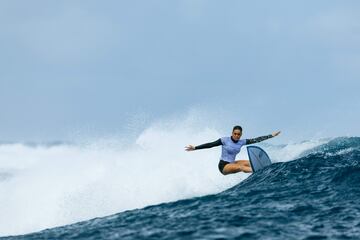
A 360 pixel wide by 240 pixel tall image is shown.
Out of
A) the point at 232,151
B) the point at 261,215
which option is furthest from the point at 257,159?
the point at 261,215

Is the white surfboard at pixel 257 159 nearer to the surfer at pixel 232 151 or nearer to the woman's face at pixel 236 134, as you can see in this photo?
the surfer at pixel 232 151

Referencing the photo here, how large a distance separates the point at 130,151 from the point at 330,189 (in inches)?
839

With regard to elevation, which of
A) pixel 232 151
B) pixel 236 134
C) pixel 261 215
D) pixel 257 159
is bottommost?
pixel 261 215

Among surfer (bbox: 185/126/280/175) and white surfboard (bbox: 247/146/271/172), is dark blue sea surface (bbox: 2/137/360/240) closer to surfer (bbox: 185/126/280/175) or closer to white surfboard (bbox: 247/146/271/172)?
surfer (bbox: 185/126/280/175)

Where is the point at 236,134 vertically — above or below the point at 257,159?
above

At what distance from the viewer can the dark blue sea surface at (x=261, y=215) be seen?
9.05 m

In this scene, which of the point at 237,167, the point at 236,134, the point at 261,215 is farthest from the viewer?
the point at 237,167

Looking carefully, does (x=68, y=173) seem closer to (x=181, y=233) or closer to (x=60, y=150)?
(x=60, y=150)

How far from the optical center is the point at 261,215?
10211mm

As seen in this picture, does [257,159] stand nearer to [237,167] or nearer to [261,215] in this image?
[237,167]

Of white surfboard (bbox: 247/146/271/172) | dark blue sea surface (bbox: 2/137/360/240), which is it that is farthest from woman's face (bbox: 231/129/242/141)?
dark blue sea surface (bbox: 2/137/360/240)

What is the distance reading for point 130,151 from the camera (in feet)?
107

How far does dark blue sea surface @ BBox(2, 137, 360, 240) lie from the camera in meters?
9.05

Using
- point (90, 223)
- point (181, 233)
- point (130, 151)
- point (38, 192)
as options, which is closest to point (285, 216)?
point (181, 233)
